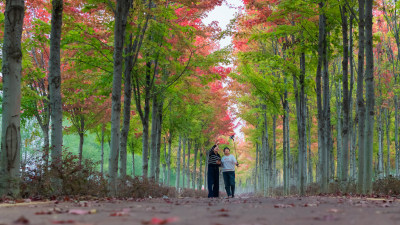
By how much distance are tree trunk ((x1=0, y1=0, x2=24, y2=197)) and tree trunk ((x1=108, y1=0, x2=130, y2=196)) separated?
241 cm

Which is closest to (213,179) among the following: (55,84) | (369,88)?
(369,88)

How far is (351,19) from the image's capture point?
12.7 meters

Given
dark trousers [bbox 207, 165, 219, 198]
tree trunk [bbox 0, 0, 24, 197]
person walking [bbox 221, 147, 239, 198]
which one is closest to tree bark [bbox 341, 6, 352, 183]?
person walking [bbox 221, 147, 239, 198]

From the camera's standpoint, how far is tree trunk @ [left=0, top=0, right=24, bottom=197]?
257 inches

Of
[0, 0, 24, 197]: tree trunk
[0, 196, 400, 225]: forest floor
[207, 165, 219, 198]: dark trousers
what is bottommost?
[207, 165, 219, 198]: dark trousers

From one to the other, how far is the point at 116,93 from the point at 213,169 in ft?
17.1

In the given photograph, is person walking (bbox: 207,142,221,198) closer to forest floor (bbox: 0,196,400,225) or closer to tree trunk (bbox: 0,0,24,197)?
tree trunk (bbox: 0,0,24,197)

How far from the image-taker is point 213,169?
42.1 feet

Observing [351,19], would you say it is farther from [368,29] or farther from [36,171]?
[36,171]

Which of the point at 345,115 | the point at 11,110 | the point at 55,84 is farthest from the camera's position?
the point at 345,115

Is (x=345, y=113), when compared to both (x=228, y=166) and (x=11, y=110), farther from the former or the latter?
(x=11, y=110)

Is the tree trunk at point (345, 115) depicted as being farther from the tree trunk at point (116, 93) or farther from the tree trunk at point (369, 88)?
the tree trunk at point (116, 93)

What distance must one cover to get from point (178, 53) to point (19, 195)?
7.26 meters

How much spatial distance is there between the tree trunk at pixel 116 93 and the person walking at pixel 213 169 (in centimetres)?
437
